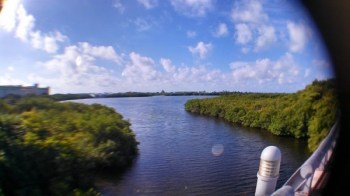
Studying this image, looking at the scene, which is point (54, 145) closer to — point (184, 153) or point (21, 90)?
point (21, 90)

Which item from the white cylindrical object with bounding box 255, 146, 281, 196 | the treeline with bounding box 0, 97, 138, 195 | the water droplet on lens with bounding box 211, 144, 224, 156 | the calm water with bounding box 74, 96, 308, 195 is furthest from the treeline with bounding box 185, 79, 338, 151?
the treeline with bounding box 0, 97, 138, 195

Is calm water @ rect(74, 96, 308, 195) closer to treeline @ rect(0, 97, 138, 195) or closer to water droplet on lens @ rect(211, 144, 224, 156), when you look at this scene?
water droplet on lens @ rect(211, 144, 224, 156)

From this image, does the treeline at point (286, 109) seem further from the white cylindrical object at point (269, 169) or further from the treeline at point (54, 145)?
the treeline at point (54, 145)

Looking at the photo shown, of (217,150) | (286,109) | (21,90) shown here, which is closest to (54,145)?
(21,90)

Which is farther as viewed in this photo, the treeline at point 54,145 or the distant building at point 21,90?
the distant building at point 21,90

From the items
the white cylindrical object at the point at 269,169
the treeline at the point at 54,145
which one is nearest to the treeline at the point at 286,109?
the white cylindrical object at the point at 269,169

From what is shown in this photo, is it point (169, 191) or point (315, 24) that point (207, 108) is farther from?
point (315, 24)
